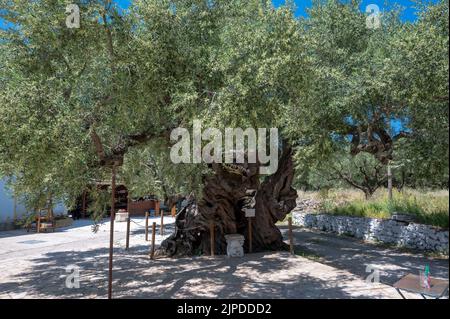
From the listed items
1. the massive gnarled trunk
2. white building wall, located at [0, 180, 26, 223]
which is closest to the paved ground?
the massive gnarled trunk

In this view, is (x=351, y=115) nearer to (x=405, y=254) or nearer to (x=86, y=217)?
(x=405, y=254)

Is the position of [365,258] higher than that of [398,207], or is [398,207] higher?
[398,207]

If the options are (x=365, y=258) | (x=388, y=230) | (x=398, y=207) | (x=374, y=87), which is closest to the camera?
(x=374, y=87)

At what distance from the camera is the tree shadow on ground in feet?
31.9

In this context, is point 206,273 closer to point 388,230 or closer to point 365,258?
point 365,258

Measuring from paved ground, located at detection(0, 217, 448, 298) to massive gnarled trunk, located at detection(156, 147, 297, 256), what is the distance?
0.87 meters

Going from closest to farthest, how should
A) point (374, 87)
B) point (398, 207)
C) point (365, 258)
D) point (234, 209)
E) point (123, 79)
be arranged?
point (123, 79), point (374, 87), point (365, 258), point (234, 209), point (398, 207)

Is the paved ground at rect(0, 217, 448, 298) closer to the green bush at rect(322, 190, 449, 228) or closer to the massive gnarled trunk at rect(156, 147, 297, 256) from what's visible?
the massive gnarled trunk at rect(156, 147, 297, 256)

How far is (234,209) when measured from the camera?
43.6 ft

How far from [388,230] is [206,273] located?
28.9 feet

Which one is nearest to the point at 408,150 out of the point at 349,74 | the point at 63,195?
the point at 349,74

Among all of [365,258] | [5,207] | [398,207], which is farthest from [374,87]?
[5,207]

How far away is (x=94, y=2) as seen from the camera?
8312 mm

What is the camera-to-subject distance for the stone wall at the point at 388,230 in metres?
12.5
